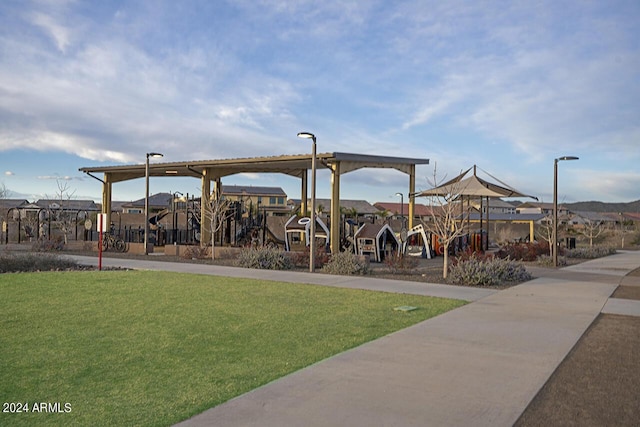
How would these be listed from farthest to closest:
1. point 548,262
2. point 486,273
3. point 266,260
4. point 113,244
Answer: point 113,244
point 548,262
point 266,260
point 486,273

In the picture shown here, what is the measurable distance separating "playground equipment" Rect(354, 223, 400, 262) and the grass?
368 inches

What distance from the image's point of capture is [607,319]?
984 centimetres

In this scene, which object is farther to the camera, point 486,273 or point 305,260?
point 305,260

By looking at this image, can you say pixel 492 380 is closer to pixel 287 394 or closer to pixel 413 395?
pixel 413 395

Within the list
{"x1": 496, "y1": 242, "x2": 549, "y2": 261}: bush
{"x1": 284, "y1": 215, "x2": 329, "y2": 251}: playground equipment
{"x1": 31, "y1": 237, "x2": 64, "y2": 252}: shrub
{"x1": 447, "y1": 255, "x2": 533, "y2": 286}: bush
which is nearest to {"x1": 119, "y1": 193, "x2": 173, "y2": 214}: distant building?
{"x1": 31, "y1": 237, "x2": 64, "y2": 252}: shrub

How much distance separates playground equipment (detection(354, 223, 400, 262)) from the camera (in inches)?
900

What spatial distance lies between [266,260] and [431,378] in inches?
524

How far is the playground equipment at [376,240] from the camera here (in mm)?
22859

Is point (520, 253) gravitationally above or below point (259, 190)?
below

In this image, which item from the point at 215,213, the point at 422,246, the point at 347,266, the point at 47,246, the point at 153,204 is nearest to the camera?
the point at 347,266

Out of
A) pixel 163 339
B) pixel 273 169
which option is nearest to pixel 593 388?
pixel 163 339

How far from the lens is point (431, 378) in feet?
19.8

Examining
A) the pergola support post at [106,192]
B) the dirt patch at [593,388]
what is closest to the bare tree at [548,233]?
the dirt patch at [593,388]

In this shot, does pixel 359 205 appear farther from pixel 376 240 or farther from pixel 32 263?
pixel 32 263
